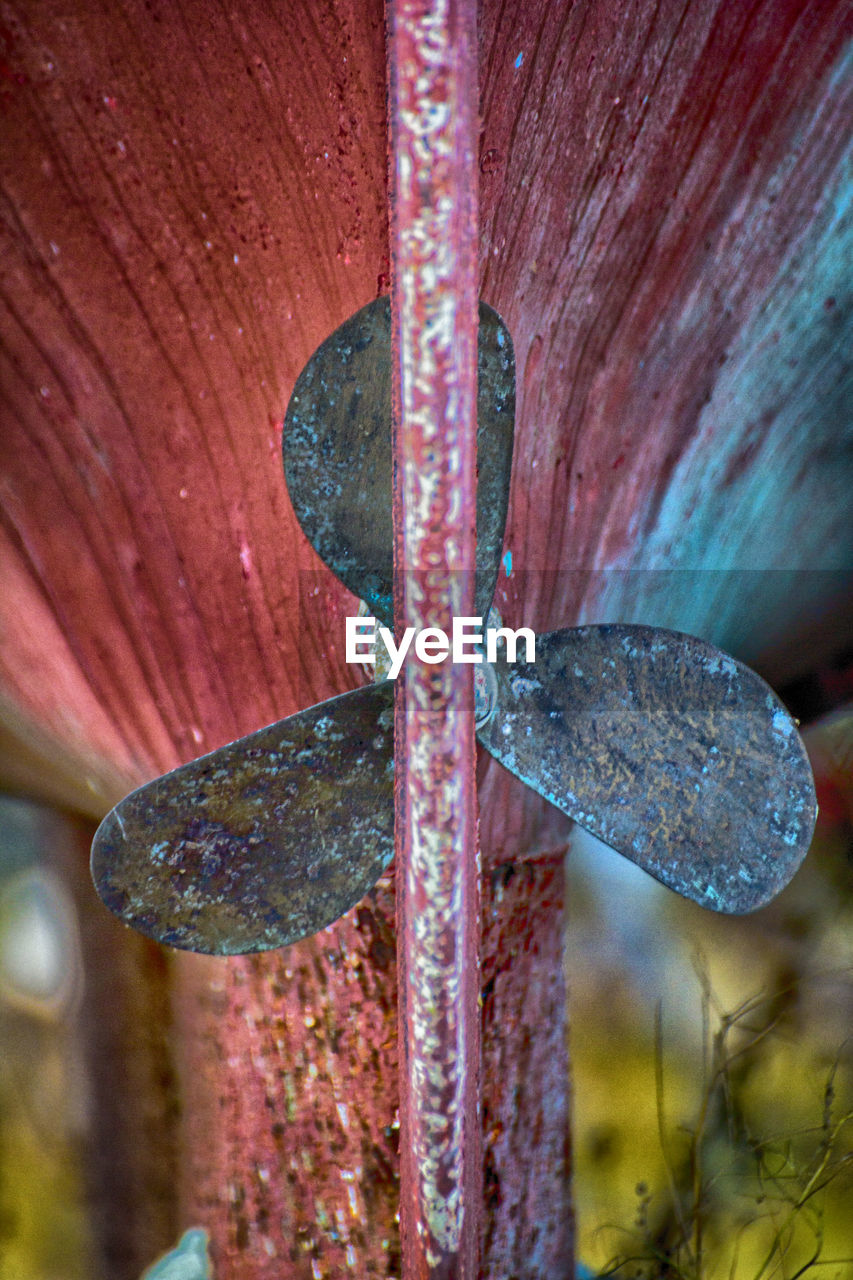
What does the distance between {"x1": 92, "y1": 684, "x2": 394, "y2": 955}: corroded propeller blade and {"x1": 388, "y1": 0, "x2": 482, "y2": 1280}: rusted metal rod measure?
111mm

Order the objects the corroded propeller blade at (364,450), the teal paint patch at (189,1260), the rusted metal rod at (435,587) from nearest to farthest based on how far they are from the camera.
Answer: the rusted metal rod at (435,587)
the corroded propeller blade at (364,450)
the teal paint patch at (189,1260)

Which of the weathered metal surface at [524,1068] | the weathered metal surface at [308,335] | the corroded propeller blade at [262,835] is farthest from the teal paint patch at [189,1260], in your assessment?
the corroded propeller blade at [262,835]

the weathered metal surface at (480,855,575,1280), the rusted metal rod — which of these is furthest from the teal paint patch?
the rusted metal rod

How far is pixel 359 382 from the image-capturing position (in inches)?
34.8

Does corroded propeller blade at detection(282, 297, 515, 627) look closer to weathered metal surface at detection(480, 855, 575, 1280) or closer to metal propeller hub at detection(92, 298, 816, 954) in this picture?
metal propeller hub at detection(92, 298, 816, 954)

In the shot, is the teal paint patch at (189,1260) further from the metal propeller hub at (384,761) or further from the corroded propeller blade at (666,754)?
the corroded propeller blade at (666,754)

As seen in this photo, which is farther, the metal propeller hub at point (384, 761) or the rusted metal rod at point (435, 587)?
the metal propeller hub at point (384, 761)

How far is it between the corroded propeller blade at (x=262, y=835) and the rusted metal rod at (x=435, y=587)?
11 cm

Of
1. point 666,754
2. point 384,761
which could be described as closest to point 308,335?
point 384,761

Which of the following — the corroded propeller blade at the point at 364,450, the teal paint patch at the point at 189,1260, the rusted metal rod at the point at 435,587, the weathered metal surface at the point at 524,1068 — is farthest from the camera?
the teal paint patch at the point at 189,1260

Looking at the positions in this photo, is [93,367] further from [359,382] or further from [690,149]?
[690,149]

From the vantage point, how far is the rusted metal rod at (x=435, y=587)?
1.92ft

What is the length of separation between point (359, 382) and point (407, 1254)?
2.69ft

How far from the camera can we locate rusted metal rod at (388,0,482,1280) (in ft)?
1.92
